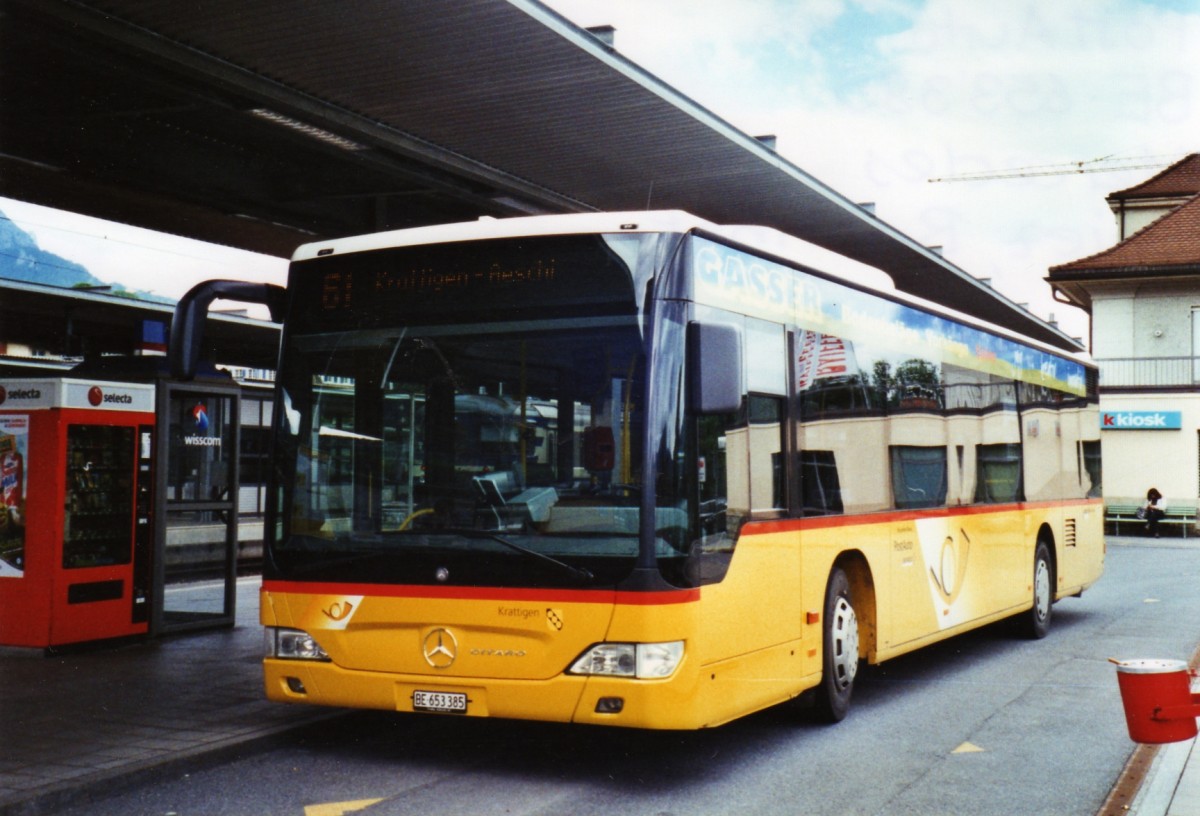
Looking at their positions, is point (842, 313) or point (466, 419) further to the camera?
point (842, 313)

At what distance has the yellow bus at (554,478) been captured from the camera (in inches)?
249

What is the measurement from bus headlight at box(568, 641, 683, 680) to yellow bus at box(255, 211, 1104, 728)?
0.01 metres

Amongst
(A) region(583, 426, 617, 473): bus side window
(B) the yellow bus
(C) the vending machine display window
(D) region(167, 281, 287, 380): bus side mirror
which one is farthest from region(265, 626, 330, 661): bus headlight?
(C) the vending machine display window

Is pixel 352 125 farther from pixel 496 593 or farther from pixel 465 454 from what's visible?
pixel 496 593

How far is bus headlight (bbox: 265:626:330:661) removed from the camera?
6945 millimetres

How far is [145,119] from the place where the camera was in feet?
38.9

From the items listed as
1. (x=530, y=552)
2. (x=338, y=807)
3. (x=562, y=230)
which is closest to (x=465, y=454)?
(x=530, y=552)

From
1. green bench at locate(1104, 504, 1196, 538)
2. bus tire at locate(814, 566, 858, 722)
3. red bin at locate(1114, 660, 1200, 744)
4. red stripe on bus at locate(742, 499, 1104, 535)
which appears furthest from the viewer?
green bench at locate(1104, 504, 1196, 538)

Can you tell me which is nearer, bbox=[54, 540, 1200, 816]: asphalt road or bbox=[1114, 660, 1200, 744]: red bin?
bbox=[1114, 660, 1200, 744]: red bin

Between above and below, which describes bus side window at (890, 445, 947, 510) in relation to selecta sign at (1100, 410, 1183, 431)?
below

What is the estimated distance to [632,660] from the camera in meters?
6.25

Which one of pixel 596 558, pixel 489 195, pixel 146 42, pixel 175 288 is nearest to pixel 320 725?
pixel 596 558

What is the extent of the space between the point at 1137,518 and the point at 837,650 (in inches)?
1269

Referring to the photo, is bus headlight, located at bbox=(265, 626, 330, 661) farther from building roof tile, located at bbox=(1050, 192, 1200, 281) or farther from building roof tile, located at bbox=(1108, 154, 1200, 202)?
building roof tile, located at bbox=(1108, 154, 1200, 202)
